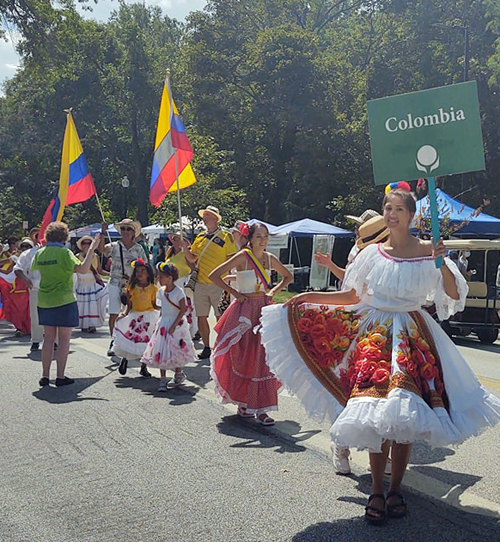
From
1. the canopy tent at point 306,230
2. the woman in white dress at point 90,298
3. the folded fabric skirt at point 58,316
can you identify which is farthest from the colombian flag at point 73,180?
the canopy tent at point 306,230

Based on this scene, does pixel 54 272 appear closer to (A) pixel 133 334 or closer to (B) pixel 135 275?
(B) pixel 135 275

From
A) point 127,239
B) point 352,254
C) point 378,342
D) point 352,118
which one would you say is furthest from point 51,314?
point 352,118

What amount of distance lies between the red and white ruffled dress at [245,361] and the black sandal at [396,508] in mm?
2245

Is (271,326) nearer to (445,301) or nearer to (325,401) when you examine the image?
(325,401)

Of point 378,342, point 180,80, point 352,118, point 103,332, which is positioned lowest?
point 103,332

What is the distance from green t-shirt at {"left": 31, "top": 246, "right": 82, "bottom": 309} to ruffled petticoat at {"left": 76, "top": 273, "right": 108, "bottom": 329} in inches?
193

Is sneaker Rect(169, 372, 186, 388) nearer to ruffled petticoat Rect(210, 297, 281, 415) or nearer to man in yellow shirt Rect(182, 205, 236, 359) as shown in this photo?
ruffled petticoat Rect(210, 297, 281, 415)

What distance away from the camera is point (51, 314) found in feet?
26.7

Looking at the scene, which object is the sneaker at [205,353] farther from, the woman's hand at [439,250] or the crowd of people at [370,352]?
the woman's hand at [439,250]

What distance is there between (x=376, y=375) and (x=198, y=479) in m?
1.59

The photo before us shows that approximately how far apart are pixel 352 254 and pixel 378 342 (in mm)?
1868

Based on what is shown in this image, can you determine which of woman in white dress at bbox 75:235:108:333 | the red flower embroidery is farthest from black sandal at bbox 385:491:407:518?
woman in white dress at bbox 75:235:108:333

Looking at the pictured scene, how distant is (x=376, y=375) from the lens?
411cm

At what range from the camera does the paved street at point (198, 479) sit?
416 cm
